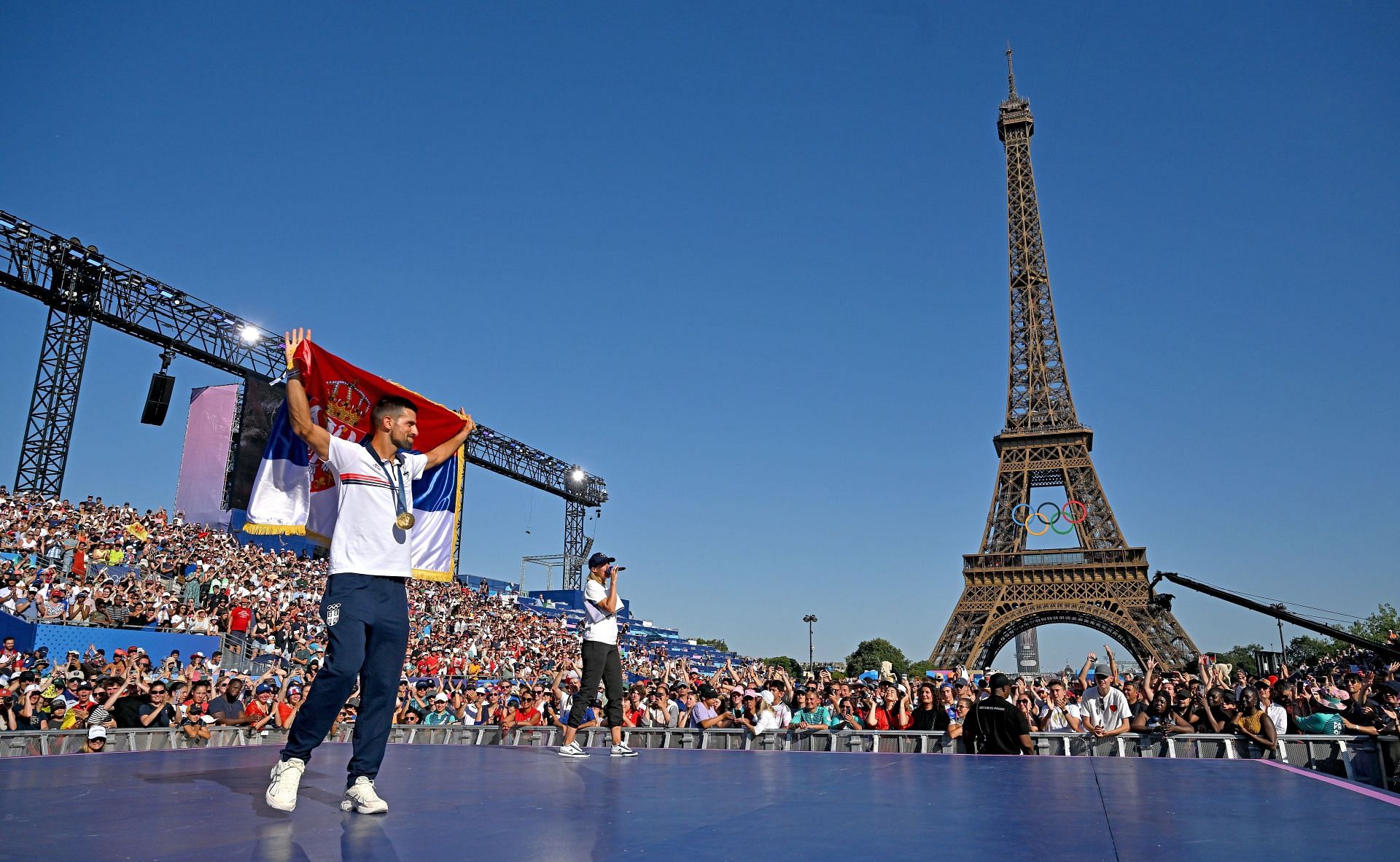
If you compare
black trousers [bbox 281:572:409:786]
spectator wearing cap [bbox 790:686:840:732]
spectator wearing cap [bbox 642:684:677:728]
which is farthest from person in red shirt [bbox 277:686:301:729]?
black trousers [bbox 281:572:409:786]

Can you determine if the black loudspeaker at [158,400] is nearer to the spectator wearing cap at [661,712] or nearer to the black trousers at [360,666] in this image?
the spectator wearing cap at [661,712]

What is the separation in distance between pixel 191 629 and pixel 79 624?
6.42 feet

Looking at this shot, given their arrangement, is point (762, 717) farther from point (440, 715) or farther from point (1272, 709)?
point (440, 715)

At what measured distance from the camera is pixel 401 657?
3359 millimetres

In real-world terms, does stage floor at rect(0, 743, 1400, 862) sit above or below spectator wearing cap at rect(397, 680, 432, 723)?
above

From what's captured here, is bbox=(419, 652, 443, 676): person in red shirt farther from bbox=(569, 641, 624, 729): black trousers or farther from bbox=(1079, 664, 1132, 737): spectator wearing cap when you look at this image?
bbox=(569, 641, 624, 729): black trousers

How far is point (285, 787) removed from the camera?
9.61ft

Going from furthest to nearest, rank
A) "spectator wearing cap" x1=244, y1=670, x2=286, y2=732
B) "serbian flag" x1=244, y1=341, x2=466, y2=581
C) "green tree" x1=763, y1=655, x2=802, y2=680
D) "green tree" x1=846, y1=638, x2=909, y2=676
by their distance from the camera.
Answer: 1. "green tree" x1=846, y1=638, x2=909, y2=676
2. "green tree" x1=763, y1=655, x2=802, y2=680
3. "spectator wearing cap" x1=244, y1=670, x2=286, y2=732
4. "serbian flag" x1=244, y1=341, x2=466, y2=581

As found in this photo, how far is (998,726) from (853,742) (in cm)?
166

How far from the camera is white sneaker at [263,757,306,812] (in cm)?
291

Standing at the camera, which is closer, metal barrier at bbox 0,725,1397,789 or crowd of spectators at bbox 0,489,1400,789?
metal barrier at bbox 0,725,1397,789

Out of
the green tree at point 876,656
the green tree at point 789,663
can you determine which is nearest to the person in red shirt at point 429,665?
the green tree at point 789,663

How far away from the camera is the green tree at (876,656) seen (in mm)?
76125

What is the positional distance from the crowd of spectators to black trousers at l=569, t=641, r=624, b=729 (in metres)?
0.04
